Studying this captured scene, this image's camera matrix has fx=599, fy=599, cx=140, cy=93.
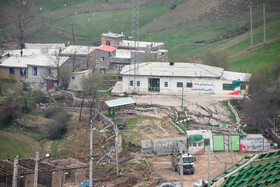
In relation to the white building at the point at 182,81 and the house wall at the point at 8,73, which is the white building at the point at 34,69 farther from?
the white building at the point at 182,81

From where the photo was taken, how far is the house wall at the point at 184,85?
2598 inches

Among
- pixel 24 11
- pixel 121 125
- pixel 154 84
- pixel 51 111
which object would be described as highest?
pixel 24 11

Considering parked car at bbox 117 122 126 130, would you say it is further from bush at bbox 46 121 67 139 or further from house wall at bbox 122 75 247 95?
house wall at bbox 122 75 247 95

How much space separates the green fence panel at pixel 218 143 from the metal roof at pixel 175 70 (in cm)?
1708

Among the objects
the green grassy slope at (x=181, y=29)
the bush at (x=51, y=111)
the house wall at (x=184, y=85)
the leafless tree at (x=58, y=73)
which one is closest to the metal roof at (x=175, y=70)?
the house wall at (x=184, y=85)

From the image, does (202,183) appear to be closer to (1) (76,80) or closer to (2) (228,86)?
(2) (228,86)

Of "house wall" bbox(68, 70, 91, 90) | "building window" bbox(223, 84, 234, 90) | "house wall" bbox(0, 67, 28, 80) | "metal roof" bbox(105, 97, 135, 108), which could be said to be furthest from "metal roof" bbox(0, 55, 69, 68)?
"building window" bbox(223, 84, 234, 90)

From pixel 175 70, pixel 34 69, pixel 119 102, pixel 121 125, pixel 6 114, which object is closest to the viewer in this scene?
pixel 121 125

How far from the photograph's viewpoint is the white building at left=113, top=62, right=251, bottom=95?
65750 millimetres

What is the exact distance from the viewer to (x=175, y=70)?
67.8 m

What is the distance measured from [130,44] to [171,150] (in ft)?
134

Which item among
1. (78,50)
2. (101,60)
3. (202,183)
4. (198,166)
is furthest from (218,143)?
(78,50)

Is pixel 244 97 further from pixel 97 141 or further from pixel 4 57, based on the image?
pixel 4 57

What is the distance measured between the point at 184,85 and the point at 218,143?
18.0 meters
